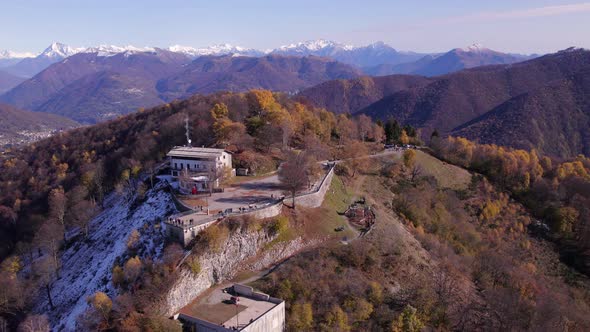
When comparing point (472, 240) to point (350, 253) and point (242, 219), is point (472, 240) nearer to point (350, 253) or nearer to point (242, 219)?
point (350, 253)

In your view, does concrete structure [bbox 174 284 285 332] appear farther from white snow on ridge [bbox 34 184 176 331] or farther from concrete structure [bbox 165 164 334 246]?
white snow on ridge [bbox 34 184 176 331]

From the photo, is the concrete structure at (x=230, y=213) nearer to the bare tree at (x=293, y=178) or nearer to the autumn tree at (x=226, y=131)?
the bare tree at (x=293, y=178)

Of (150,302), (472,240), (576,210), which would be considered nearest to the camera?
(150,302)

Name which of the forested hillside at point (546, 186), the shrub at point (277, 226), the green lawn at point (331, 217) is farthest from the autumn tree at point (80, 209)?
the forested hillside at point (546, 186)

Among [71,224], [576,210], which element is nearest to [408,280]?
[576,210]

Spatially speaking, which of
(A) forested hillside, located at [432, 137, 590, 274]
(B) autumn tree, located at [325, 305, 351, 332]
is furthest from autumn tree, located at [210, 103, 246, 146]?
(A) forested hillside, located at [432, 137, 590, 274]
